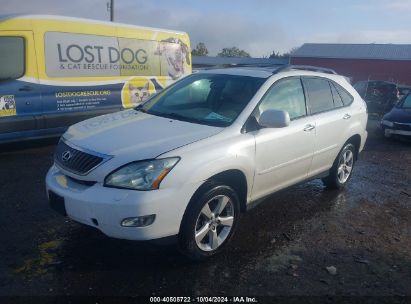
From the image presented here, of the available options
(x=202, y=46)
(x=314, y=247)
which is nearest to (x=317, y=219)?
(x=314, y=247)

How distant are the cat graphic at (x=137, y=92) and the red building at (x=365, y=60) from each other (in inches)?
1413

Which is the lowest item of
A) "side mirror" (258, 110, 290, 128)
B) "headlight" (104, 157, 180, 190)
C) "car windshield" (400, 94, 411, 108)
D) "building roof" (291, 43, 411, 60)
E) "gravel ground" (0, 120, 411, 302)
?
"gravel ground" (0, 120, 411, 302)

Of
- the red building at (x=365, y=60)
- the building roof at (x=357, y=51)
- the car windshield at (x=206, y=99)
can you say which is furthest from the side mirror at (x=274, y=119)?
the building roof at (x=357, y=51)

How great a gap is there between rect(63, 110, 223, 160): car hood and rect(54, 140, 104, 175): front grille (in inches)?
2.6

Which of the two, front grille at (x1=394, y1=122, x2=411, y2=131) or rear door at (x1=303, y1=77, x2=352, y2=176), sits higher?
rear door at (x1=303, y1=77, x2=352, y2=176)

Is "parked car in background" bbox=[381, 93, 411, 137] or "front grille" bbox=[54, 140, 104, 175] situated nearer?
"front grille" bbox=[54, 140, 104, 175]

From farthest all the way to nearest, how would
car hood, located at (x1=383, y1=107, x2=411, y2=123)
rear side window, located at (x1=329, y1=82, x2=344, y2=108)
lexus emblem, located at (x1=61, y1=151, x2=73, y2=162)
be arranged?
car hood, located at (x1=383, y1=107, x2=411, y2=123) < rear side window, located at (x1=329, y1=82, x2=344, y2=108) < lexus emblem, located at (x1=61, y1=151, x2=73, y2=162)

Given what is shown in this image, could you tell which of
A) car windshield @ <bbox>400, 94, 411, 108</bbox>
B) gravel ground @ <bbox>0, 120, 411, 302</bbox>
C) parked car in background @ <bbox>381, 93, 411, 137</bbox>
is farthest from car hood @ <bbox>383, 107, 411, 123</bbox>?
gravel ground @ <bbox>0, 120, 411, 302</bbox>

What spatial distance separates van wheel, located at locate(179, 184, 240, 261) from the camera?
336 centimetres

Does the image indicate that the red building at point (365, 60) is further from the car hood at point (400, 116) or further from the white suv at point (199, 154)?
the white suv at point (199, 154)

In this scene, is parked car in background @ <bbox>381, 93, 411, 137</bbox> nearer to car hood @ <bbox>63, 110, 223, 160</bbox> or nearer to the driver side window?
the driver side window

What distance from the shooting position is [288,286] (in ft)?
10.7

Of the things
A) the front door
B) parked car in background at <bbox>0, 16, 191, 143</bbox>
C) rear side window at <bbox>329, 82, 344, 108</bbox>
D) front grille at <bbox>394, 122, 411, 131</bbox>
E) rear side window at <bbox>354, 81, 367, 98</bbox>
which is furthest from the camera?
rear side window at <bbox>354, 81, 367, 98</bbox>

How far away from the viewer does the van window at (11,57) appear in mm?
6588
